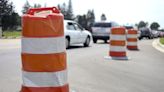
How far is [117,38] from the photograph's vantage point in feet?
51.3

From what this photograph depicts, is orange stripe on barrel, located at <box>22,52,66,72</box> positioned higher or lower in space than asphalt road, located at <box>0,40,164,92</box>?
higher

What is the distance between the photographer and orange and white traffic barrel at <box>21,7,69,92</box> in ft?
19.0

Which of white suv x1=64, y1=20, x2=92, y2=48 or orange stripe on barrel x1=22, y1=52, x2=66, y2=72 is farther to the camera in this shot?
white suv x1=64, y1=20, x2=92, y2=48

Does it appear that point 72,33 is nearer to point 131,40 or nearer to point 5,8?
point 131,40

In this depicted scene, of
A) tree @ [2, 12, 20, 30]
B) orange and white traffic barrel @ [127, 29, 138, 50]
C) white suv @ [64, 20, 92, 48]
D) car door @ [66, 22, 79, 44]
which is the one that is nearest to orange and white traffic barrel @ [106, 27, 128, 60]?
white suv @ [64, 20, 92, 48]

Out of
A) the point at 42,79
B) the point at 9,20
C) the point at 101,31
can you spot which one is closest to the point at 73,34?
the point at 101,31

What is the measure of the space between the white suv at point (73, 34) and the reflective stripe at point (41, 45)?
15947mm

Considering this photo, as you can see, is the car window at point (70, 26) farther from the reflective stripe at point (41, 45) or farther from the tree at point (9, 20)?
the tree at point (9, 20)

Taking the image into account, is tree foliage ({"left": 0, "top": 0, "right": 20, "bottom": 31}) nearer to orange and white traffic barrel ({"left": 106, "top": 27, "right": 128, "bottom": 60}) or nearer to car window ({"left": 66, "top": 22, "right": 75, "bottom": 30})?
car window ({"left": 66, "top": 22, "right": 75, "bottom": 30})

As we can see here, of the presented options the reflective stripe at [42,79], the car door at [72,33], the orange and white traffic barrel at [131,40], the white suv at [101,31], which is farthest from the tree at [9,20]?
the reflective stripe at [42,79]

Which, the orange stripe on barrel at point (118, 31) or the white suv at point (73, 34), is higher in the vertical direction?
the orange stripe on barrel at point (118, 31)

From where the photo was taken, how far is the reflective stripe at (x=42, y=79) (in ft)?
19.3

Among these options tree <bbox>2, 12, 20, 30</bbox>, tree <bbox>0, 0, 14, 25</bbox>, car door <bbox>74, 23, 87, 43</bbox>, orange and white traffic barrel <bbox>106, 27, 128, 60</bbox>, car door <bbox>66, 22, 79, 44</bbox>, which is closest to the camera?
orange and white traffic barrel <bbox>106, 27, 128, 60</bbox>

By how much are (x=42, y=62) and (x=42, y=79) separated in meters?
0.25
